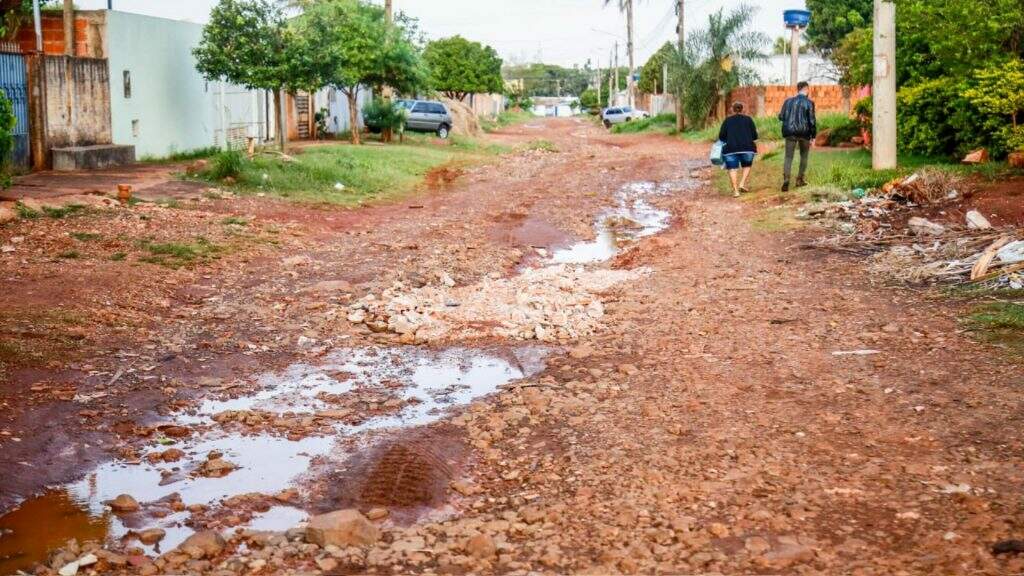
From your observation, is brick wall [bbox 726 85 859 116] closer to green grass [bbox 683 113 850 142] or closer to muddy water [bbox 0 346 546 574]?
green grass [bbox 683 113 850 142]

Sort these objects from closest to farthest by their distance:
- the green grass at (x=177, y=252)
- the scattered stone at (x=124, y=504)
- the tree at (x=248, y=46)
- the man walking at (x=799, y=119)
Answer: the scattered stone at (x=124, y=504), the green grass at (x=177, y=252), the man walking at (x=799, y=119), the tree at (x=248, y=46)

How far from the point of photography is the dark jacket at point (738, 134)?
16.5m

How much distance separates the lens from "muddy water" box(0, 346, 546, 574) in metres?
4.52

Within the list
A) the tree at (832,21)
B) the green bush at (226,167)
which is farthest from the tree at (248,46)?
the tree at (832,21)

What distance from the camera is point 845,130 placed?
25.1 m

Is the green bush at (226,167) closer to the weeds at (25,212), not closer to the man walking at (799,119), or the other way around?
the weeds at (25,212)

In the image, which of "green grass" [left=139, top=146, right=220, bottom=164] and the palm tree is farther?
the palm tree

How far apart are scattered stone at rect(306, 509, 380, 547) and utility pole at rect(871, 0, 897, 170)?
14.3m

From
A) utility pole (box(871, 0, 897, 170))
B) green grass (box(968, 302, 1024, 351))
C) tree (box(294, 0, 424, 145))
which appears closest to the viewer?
green grass (box(968, 302, 1024, 351))

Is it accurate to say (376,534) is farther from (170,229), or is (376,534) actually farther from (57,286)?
(170,229)

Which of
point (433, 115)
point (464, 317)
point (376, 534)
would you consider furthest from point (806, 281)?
point (433, 115)

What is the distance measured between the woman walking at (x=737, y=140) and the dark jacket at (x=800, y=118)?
541 mm

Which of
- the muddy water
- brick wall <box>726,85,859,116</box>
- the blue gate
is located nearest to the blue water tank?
brick wall <box>726,85,859,116</box>

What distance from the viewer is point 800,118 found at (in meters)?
15.9
